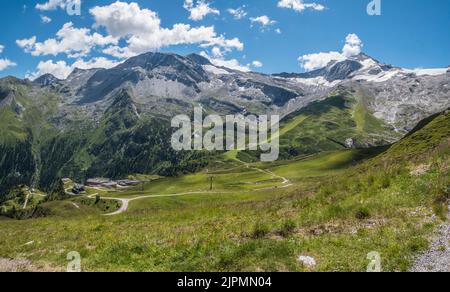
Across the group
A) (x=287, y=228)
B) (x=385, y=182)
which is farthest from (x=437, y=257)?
(x=385, y=182)

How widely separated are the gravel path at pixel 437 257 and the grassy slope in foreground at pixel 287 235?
0.41m

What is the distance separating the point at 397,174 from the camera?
25281mm

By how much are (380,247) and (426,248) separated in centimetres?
171

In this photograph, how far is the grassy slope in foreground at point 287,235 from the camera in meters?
15.9

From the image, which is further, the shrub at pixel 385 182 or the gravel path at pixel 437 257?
the shrub at pixel 385 182

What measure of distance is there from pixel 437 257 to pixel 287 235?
6.56 m

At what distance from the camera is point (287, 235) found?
18812mm

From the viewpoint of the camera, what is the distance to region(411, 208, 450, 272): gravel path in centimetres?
1382

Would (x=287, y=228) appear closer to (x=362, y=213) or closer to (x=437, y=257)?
(x=362, y=213)

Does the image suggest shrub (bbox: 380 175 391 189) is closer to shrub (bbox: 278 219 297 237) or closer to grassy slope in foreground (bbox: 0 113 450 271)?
grassy slope in foreground (bbox: 0 113 450 271)

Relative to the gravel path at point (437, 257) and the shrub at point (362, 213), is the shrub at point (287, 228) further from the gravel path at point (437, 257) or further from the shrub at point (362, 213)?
the gravel path at point (437, 257)

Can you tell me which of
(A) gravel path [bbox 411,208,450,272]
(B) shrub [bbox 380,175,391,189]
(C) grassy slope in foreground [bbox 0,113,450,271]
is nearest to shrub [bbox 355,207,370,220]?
(C) grassy slope in foreground [bbox 0,113,450,271]

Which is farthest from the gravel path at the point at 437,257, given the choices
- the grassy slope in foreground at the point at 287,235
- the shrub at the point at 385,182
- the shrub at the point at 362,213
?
the shrub at the point at 385,182
